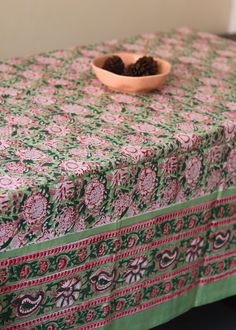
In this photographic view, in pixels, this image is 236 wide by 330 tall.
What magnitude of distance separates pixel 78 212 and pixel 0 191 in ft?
0.68

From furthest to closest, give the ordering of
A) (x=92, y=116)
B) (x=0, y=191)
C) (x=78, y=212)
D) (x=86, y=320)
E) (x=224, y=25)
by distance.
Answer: (x=224, y=25)
(x=92, y=116)
(x=86, y=320)
(x=78, y=212)
(x=0, y=191)

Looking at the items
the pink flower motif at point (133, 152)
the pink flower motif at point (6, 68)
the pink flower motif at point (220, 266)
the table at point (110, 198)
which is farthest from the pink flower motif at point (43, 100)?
the pink flower motif at point (220, 266)

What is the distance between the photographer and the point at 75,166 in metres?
1.47

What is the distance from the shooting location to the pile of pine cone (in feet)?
6.42

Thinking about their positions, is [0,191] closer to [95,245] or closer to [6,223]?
[6,223]

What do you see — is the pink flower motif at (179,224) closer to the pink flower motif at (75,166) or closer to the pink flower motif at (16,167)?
the pink flower motif at (75,166)

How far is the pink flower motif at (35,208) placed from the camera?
138 cm

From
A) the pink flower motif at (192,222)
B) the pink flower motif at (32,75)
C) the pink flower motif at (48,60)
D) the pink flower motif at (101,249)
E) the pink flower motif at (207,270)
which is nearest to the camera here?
the pink flower motif at (101,249)

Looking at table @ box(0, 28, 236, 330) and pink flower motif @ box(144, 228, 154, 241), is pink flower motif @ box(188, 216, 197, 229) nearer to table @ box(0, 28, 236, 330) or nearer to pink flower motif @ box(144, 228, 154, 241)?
table @ box(0, 28, 236, 330)

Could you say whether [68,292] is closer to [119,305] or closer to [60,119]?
[119,305]

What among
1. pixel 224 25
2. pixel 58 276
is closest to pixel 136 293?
pixel 58 276

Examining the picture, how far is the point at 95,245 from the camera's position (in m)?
1.54

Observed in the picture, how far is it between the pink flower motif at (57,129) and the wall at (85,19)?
35.2 inches

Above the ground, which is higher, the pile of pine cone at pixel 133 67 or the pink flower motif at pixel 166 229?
the pile of pine cone at pixel 133 67
